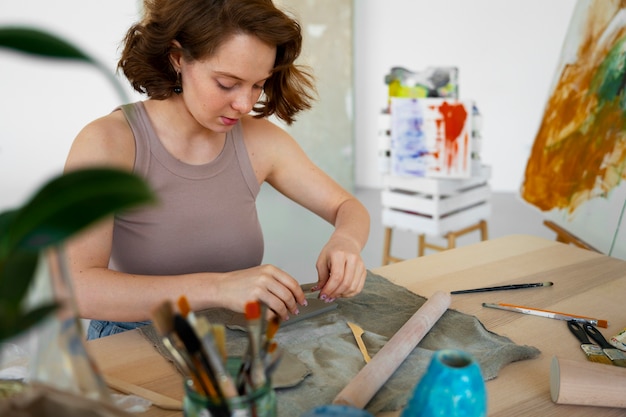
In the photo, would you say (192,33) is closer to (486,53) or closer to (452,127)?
(452,127)

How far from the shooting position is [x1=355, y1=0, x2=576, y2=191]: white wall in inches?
163

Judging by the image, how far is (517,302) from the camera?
1.07m

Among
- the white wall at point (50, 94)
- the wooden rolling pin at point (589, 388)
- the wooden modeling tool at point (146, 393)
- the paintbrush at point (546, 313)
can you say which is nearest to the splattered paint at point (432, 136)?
the paintbrush at point (546, 313)

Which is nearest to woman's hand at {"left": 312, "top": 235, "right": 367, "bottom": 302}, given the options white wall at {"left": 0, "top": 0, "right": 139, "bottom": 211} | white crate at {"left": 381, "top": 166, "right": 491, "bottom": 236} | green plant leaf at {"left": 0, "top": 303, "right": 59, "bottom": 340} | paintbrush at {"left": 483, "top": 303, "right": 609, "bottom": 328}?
paintbrush at {"left": 483, "top": 303, "right": 609, "bottom": 328}

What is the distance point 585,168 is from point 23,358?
1.37 meters

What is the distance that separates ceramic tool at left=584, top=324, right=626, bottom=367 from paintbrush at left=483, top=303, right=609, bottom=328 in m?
0.02

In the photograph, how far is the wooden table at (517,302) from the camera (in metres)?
0.78

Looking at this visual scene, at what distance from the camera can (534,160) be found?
1.92 m

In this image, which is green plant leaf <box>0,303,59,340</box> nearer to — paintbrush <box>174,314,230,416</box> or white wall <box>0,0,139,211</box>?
paintbrush <box>174,314,230,416</box>

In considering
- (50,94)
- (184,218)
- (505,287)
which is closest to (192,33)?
(184,218)

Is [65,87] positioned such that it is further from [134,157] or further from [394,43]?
[134,157]

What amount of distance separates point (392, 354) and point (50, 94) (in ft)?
14.8

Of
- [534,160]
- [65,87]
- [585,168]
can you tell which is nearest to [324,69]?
[65,87]

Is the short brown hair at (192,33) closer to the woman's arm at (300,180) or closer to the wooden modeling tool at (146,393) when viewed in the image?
the woman's arm at (300,180)
